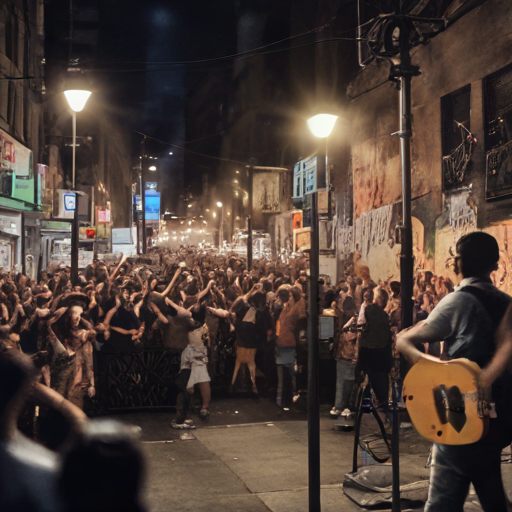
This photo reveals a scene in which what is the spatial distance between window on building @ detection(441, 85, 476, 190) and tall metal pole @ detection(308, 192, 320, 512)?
866cm

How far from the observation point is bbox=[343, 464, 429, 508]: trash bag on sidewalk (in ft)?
19.9

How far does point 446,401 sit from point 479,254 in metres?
0.85

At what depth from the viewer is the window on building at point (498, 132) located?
11953 millimetres

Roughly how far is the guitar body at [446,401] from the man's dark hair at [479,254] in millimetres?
560

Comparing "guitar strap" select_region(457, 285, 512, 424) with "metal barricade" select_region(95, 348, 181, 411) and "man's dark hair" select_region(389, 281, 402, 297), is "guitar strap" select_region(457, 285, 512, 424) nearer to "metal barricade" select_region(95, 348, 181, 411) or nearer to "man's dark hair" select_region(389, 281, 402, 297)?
"metal barricade" select_region(95, 348, 181, 411)

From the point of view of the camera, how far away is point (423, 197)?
50.9ft

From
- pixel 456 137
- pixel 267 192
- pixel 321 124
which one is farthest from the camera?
pixel 267 192

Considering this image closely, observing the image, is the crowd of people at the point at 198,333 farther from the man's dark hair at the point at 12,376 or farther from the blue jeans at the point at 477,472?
the man's dark hair at the point at 12,376

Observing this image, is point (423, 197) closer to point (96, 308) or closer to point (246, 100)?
point (96, 308)

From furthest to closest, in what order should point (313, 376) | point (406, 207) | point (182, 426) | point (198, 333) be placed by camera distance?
point (198, 333), point (182, 426), point (406, 207), point (313, 376)

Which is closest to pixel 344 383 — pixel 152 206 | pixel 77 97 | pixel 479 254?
pixel 479 254

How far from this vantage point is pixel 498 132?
12.2m

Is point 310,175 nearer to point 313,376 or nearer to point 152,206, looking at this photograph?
point 313,376

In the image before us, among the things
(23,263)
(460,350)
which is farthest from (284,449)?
(23,263)
